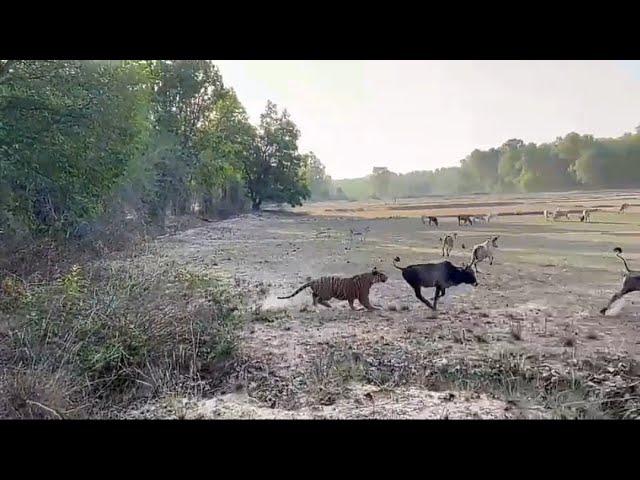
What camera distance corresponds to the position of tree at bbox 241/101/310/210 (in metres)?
1.97

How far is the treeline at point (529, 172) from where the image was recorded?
1.86 m

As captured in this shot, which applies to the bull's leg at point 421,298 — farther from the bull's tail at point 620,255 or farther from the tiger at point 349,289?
the bull's tail at point 620,255

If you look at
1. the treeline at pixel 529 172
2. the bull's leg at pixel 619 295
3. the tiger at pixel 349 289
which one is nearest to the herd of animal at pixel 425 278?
the tiger at pixel 349 289

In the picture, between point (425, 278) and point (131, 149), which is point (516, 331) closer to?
point (425, 278)

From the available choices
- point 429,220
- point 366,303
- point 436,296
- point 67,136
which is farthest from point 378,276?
point 67,136

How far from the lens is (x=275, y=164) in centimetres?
203

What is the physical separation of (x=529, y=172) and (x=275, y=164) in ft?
3.42

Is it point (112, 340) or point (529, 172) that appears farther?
point (529, 172)

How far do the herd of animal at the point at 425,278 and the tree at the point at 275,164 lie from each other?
0.42 meters

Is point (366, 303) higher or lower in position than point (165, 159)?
lower

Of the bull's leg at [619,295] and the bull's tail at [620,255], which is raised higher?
the bull's tail at [620,255]

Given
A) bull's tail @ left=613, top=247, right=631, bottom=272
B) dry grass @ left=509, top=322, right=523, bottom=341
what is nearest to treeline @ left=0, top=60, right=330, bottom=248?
dry grass @ left=509, top=322, right=523, bottom=341

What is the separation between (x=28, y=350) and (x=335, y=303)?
3.88 ft
